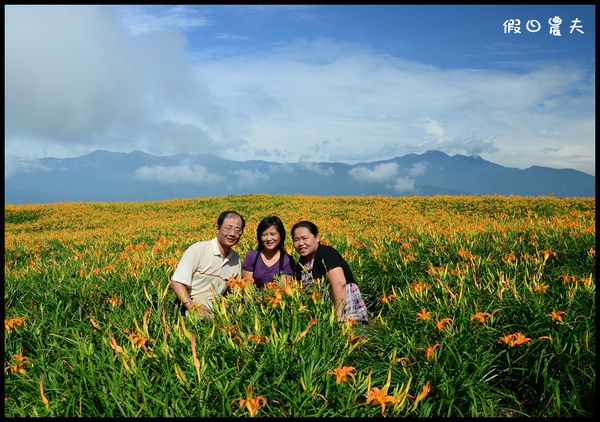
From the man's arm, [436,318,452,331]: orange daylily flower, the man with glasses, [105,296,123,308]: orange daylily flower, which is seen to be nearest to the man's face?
the man with glasses

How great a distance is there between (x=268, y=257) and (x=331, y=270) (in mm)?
1009

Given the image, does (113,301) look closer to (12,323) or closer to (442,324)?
(12,323)

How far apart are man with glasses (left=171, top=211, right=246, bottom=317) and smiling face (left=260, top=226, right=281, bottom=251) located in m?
0.27

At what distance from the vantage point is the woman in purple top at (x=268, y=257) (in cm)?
451

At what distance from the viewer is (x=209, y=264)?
4629 mm

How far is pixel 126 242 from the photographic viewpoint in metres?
9.80

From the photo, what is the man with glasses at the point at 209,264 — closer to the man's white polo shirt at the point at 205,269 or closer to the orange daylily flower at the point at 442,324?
the man's white polo shirt at the point at 205,269

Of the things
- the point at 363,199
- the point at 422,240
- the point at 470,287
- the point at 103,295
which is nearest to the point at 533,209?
the point at 363,199

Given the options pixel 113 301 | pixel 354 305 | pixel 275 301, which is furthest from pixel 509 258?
pixel 113 301

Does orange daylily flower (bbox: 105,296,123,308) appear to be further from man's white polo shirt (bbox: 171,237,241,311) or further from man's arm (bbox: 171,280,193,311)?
man's white polo shirt (bbox: 171,237,241,311)

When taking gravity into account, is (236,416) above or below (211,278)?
below

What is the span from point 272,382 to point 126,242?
8446 millimetres

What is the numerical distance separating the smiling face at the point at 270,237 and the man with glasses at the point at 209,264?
0.27m

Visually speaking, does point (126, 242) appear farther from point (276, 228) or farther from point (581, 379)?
point (581, 379)
